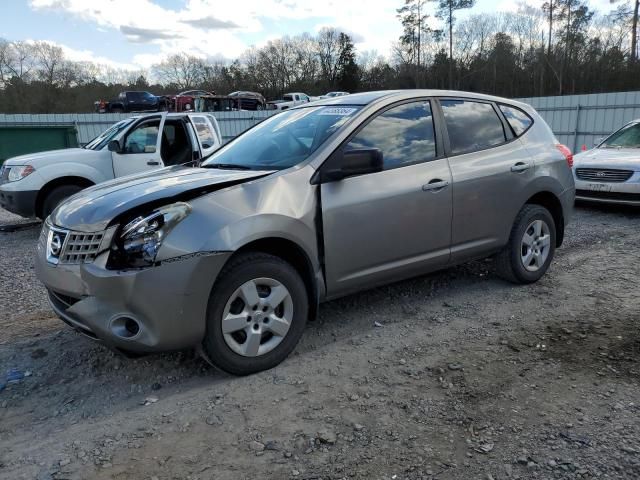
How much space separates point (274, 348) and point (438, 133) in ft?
7.31

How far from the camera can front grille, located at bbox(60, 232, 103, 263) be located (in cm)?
294

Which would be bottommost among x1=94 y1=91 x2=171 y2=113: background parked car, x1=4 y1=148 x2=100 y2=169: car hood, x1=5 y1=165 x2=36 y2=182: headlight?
x1=5 y1=165 x2=36 y2=182: headlight

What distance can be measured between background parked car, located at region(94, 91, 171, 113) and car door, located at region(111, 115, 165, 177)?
24283 mm

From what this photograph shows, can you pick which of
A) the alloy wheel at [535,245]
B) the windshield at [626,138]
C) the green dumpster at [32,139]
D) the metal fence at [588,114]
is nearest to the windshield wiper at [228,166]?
the alloy wheel at [535,245]

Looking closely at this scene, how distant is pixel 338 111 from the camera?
3.98 meters

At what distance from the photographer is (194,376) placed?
3344 millimetres

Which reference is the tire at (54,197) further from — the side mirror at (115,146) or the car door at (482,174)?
the car door at (482,174)

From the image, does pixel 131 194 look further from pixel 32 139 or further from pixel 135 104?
pixel 135 104

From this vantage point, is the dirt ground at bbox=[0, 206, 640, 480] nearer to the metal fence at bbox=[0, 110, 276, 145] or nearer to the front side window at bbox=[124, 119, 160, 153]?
the front side window at bbox=[124, 119, 160, 153]

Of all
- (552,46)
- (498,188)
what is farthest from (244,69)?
(498,188)

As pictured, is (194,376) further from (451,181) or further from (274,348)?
(451,181)

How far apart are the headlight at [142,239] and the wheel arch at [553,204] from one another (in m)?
3.46

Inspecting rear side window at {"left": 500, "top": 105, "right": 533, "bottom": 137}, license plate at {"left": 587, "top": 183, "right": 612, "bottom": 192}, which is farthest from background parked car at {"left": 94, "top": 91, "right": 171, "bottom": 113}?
rear side window at {"left": 500, "top": 105, "right": 533, "bottom": 137}

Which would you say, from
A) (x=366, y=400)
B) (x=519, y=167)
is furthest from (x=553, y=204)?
(x=366, y=400)
